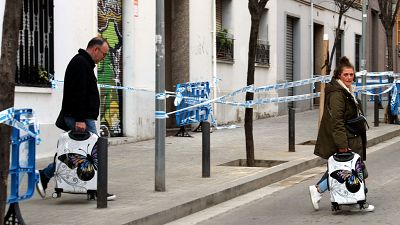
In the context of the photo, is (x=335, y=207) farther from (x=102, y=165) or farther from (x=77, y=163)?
(x=77, y=163)

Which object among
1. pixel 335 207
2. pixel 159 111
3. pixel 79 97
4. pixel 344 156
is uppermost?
pixel 79 97

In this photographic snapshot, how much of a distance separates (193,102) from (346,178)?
9.37 m

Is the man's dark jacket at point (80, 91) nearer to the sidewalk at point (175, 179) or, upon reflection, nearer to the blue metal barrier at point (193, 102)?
the sidewalk at point (175, 179)

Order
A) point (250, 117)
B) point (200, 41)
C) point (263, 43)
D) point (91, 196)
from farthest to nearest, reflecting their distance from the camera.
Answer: point (263, 43), point (200, 41), point (250, 117), point (91, 196)

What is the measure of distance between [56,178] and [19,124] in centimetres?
223

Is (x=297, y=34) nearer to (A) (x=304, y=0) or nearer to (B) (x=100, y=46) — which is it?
(A) (x=304, y=0)

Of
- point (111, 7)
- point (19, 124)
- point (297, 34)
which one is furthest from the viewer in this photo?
point (297, 34)

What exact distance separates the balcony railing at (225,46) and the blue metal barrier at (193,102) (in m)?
2.44

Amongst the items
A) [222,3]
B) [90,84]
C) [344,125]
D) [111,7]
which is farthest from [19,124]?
[222,3]

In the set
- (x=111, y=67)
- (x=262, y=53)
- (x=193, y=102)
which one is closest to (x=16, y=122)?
(x=111, y=67)

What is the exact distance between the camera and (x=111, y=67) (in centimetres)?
1493

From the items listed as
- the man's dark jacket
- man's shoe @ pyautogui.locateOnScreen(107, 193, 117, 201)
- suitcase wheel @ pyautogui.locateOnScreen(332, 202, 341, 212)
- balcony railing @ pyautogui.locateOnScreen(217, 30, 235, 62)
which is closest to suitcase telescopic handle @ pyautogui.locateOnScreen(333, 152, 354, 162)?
suitcase wheel @ pyautogui.locateOnScreen(332, 202, 341, 212)

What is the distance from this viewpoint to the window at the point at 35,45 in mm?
12076

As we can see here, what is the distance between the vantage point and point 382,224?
23.3ft
